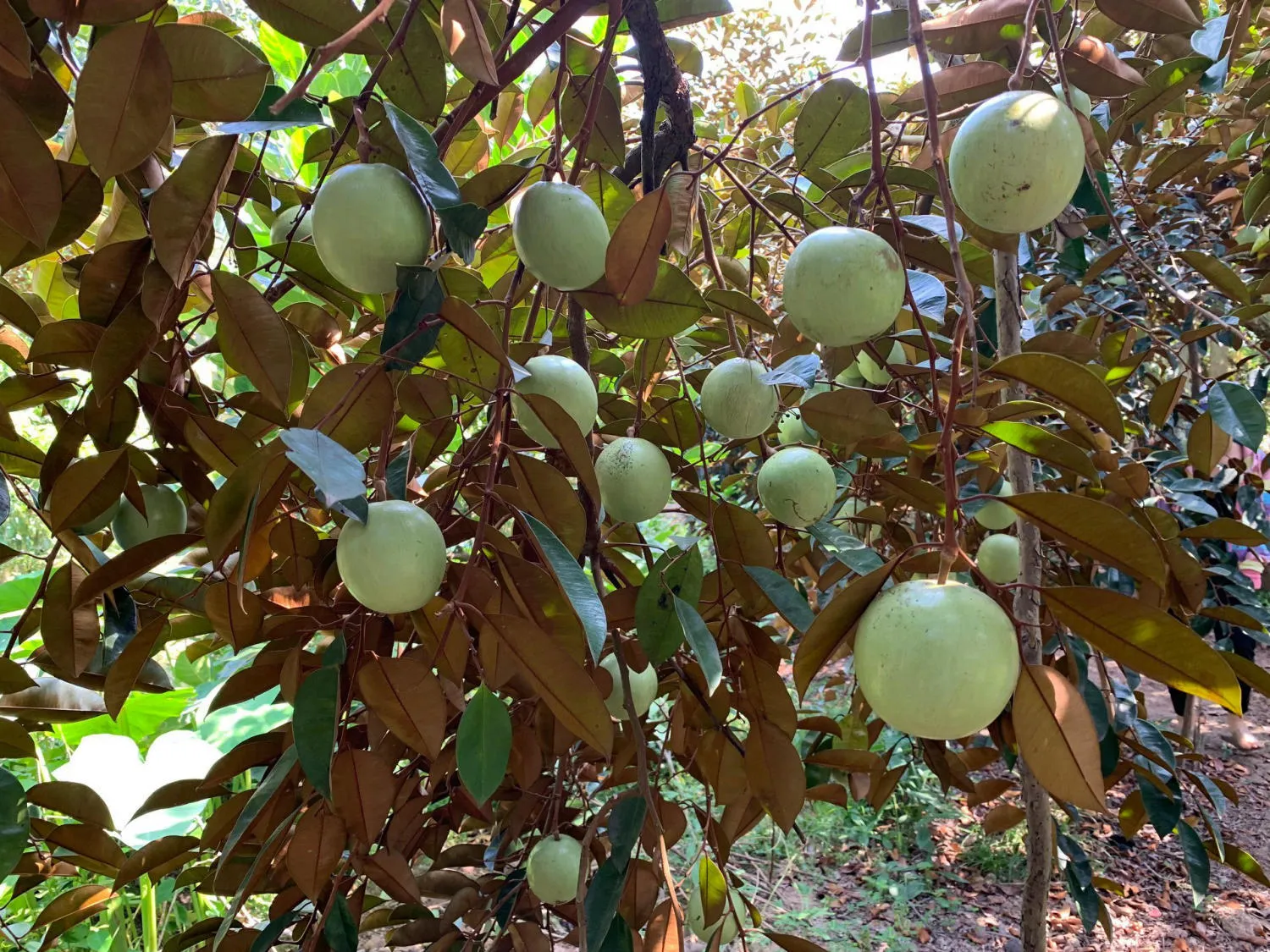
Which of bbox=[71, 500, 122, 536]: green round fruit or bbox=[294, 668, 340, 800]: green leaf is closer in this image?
bbox=[294, 668, 340, 800]: green leaf

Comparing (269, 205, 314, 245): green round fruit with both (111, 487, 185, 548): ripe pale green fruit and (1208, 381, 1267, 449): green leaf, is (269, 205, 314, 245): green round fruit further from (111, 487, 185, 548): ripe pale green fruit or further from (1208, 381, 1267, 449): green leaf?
(1208, 381, 1267, 449): green leaf

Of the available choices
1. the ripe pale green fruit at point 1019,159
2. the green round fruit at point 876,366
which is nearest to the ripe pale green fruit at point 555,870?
→ the green round fruit at point 876,366

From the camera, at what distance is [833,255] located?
611 millimetres

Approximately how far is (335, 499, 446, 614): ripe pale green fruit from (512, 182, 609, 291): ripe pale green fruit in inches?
8.3

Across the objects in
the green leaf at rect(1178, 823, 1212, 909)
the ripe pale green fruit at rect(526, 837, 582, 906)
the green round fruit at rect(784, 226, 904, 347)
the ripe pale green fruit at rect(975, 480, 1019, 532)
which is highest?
the green round fruit at rect(784, 226, 904, 347)

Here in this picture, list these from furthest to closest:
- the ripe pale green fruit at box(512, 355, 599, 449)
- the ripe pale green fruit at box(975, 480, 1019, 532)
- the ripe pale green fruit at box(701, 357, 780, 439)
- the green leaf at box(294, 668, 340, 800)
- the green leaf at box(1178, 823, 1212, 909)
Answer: the green leaf at box(1178, 823, 1212, 909), the ripe pale green fruit at box(975, 480, 1019, 532), the ripe pale green fruit at box(701, 357, 780, 439), the ripe pale green fruit at box(512, 355, 599, 449), the green leaf at box(294, 668, 340, 800)

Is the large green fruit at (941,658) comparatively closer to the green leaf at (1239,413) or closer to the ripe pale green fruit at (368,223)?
the ripe pale green fruit at (368,223)

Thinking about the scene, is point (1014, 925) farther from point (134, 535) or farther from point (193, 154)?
point (193, 154)

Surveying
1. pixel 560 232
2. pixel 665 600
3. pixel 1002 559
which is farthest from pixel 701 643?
pixel 1002 559

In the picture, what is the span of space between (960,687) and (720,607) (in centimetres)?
39

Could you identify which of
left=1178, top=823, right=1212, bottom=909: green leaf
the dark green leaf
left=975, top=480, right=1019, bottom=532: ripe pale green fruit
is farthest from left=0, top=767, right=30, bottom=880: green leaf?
left=1178, top=823, right=1212, bottom=909: green leaf

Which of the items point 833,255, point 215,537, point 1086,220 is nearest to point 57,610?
point 215,537

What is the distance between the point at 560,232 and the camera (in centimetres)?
59

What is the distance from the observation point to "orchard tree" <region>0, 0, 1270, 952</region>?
50 cm
